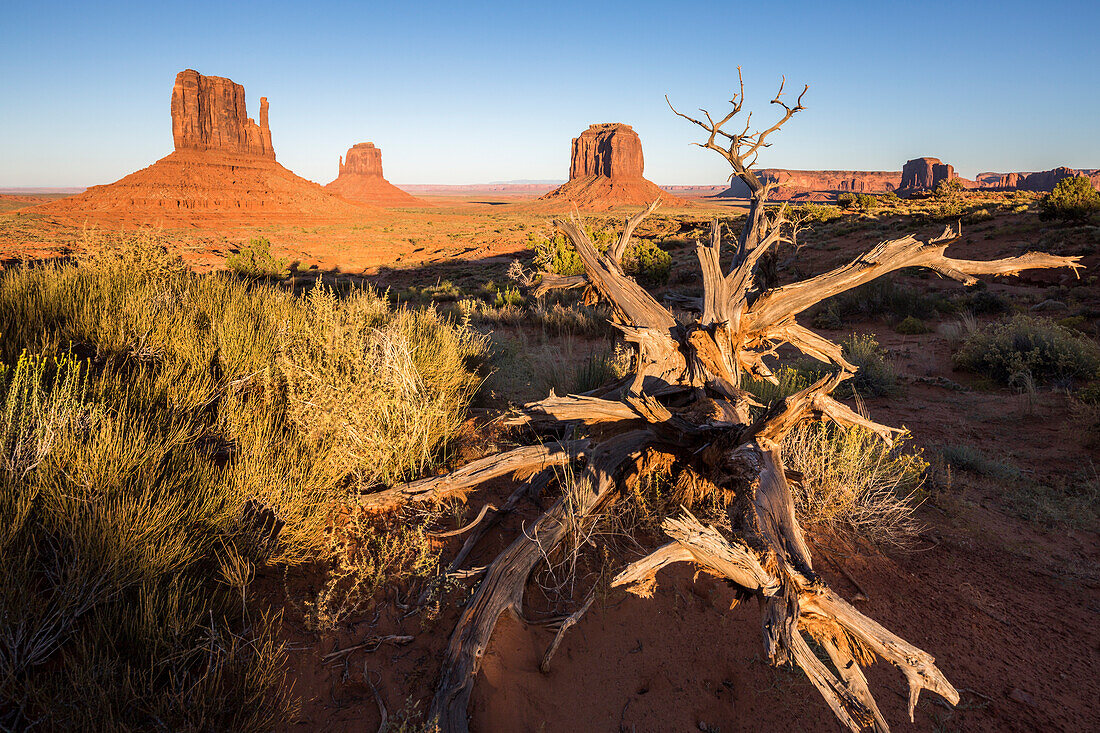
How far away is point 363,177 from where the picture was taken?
146 m

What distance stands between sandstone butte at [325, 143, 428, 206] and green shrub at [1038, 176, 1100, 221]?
139860 millimetres

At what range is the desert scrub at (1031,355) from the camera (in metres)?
7.18

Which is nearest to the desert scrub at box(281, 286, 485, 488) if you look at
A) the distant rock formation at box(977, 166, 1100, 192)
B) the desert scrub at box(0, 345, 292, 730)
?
A: the desert scrub at box(0, 345, 292, 730)

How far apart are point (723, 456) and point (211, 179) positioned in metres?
89.2

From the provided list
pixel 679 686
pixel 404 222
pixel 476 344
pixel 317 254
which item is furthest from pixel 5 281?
pixel 404 222

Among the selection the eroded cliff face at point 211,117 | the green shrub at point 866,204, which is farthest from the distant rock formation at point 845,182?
the eroded cliff face at point 211,117

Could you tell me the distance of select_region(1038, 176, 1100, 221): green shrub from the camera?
1777cm

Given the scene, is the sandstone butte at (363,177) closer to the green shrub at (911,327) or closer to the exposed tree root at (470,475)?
the green shrub at (911,327)

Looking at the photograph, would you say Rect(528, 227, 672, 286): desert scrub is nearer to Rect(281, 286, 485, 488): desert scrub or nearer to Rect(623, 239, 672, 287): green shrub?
Rect(623, 239, 672, 287): green shrub

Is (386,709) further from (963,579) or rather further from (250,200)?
(250,200)

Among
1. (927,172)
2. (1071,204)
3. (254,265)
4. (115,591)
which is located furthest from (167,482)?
(927,172)

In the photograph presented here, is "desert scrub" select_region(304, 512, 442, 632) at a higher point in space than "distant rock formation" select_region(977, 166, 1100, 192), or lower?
lower

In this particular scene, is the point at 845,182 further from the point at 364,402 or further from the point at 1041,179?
the point at 364,402

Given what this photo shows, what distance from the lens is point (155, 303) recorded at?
446 centimetres
